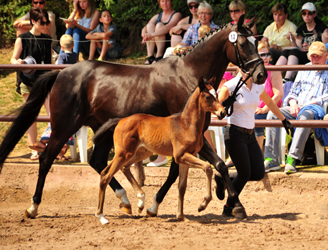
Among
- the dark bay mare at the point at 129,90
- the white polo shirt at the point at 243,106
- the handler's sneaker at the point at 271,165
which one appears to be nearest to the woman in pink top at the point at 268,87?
the handler's sneaker at the point at 271,165

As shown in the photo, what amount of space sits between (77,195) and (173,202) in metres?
1.37

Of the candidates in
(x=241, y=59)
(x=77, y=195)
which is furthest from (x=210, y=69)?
(x=77, y=195)

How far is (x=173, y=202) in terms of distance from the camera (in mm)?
5949

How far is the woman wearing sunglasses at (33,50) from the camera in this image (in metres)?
7.15

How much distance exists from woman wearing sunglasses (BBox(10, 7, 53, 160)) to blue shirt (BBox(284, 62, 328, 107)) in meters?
3.69

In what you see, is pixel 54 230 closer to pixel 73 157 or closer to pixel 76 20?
Result: pixel 73 157

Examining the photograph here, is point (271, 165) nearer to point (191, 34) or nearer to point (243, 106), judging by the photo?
point (243, 106)

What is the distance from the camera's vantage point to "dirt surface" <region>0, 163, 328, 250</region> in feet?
13.8

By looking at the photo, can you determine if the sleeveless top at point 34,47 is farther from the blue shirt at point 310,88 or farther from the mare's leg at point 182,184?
the blue shirt at point 310,88

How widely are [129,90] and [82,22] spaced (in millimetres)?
5293

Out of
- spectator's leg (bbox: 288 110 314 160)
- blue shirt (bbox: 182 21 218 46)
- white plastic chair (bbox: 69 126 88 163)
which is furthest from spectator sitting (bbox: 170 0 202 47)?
spectator's leg (bbox: 288 110 314 160)

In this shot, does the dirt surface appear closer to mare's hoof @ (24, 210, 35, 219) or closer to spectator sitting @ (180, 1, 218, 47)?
mare's hoof @ (24, 210, 35, 219)

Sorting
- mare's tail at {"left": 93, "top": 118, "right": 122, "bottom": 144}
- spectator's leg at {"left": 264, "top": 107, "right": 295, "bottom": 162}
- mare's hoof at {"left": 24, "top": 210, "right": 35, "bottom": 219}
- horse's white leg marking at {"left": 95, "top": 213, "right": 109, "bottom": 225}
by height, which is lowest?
mare's hoof at {"left": 24, "top": 210, "right": 35, "bottom": 219}

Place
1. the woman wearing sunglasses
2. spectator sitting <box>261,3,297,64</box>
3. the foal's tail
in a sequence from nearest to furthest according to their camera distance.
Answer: the foal's tail, the woman wearing sunglasses, spectator sitting <box>261,3,297,64</box>
